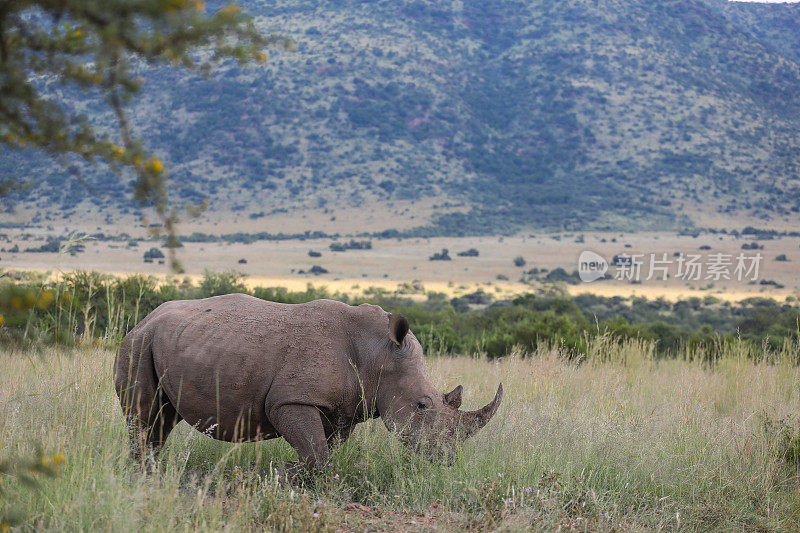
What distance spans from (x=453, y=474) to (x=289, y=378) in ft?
4.14

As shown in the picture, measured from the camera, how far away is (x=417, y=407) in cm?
462

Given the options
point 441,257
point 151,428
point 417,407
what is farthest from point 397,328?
point 441,257

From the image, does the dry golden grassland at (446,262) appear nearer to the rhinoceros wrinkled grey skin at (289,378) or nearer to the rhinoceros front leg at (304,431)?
the rhinoceros wrinkled grey skin at (289,378)

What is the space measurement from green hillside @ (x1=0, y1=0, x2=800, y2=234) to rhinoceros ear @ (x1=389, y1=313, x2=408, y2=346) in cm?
6017

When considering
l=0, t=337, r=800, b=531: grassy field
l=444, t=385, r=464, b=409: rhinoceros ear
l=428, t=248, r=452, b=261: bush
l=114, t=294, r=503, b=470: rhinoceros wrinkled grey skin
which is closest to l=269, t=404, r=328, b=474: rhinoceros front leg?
l=114, t=294, r=503, b=470: rhinoceros wrinkled grey skin

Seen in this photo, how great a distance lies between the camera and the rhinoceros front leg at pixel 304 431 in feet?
14.6

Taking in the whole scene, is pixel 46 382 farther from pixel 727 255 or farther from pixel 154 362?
pixel 727 255

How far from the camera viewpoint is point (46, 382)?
6.43 meters

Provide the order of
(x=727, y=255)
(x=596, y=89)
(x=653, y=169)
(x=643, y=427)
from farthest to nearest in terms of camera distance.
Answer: (x=596, y=89) < (x=653, y=169) < (x=727, y=255) < (x=643, y=427)

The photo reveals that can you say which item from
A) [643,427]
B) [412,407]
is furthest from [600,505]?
[643,427]

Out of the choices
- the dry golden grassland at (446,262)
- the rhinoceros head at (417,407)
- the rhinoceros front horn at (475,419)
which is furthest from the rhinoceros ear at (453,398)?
the dry golden grassland at (446,262)

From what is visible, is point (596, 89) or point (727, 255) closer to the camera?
point (727, 255)

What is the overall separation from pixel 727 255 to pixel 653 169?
1301 inches

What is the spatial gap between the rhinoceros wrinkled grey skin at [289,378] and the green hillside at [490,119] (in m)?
60.1
